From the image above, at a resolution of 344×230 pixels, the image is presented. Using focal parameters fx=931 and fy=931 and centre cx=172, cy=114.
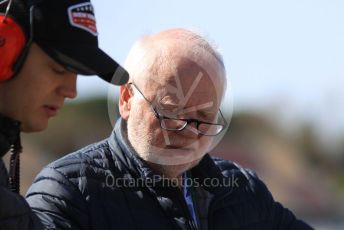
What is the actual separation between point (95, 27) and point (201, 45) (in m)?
1.15

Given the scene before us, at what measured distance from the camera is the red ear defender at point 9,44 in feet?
7.46

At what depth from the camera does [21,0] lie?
7.61ft

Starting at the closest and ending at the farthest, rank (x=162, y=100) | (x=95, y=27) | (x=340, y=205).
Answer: (x=95, y=27)
(x=162, y=100)
(x=340, y=205)

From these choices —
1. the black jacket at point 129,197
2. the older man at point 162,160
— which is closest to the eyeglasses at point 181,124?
the older man at point 162,160

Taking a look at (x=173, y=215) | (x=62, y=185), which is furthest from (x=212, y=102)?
(x=62, y=185)

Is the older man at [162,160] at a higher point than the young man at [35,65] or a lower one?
lower

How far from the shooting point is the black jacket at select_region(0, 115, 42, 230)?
91.7 inches

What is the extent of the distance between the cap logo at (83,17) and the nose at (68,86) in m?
0.13

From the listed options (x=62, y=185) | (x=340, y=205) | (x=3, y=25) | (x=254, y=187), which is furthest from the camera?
Answer: (x=340, y=205)

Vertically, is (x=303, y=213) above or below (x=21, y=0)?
below

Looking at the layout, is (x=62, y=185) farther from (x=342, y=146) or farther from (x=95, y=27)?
(x=342, y=146)

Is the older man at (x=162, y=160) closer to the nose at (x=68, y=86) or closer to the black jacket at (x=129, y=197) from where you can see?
the black jacket at (x=129, y=197)

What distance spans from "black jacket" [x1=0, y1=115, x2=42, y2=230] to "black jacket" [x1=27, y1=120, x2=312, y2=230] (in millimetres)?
659

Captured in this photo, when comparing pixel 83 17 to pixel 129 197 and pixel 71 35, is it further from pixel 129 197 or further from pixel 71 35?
pixel 129 197
